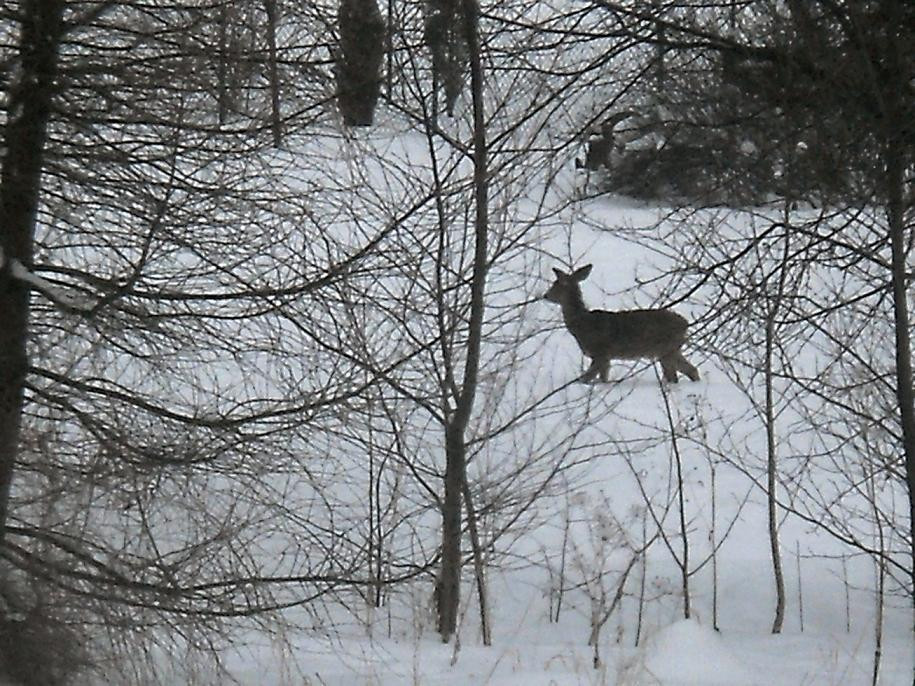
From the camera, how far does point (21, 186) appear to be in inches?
224

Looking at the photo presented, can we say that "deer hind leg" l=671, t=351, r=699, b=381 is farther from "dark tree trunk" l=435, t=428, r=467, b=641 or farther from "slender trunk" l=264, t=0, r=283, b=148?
"slender trunk" l=264, t=0, r=283, b=148

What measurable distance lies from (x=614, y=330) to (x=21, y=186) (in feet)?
28.2

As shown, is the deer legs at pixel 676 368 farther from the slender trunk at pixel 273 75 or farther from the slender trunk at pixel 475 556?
the slender trunk at pixel 273 75

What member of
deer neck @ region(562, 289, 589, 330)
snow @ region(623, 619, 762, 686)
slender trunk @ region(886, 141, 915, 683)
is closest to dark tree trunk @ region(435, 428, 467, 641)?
snow @ region(623, 619, 762, 686)

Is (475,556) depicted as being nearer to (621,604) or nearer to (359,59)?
(621,604)

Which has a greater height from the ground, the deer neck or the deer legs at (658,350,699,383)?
the deer neck

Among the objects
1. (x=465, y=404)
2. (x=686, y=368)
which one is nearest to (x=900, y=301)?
(x=465, y=404)

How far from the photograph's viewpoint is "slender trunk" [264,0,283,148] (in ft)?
20.3

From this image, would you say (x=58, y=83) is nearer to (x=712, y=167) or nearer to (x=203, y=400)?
(x=203, y=400)

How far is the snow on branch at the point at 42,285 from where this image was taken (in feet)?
18.9

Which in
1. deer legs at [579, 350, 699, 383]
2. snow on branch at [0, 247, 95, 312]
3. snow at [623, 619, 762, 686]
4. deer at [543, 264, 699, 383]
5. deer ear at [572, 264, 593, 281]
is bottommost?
snow at [623, 619, 762, 686]

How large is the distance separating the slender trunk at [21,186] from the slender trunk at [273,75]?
977mm

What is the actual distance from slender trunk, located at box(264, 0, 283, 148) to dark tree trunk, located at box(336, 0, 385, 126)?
0.35 m

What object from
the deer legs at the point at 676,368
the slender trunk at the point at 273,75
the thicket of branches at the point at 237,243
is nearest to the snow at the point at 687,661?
the thicket of branches at the point at 237,243
